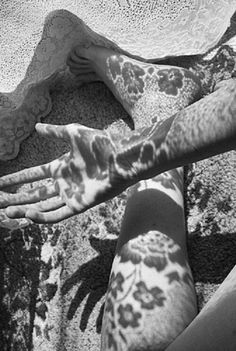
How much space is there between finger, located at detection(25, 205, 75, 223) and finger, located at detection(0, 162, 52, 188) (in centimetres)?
6

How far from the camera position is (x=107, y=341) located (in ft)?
2.78

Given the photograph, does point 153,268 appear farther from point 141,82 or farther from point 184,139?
point 141,82

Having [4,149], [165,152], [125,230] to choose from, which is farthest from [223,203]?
[4,149]

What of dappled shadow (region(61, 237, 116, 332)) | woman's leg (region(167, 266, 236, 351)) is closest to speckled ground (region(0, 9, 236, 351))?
dappled shadow (region(61, 237, 116, 332))

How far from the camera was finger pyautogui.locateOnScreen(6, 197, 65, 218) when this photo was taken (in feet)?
2.72

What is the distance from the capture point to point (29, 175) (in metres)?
0.87

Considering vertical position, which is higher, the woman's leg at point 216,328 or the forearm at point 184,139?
the forearm at point 184,139

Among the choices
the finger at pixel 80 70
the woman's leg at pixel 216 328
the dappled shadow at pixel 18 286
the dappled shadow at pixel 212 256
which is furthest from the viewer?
the finger at pixel 80 70

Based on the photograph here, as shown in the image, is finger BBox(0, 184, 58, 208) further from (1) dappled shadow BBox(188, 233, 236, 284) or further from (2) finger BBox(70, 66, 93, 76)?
(2) finger BBox(70, 66, 93, 76)

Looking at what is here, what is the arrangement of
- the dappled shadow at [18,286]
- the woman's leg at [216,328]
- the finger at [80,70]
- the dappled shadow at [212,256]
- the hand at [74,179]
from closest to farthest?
1. the woman's leg at [216,328]
2. the hand at [74,179]
3. the dappled shadow at [212,256]
4. the dappled shadow at [18,286]
5. the finger at [80,70]

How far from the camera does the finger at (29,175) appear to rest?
33.6 inches

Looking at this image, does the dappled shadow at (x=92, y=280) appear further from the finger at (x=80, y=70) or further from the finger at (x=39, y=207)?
the finger at (x=80, y=70)

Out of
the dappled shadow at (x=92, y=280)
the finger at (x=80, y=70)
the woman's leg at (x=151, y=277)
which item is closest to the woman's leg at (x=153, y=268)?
the woman's leg at (x=151, y=277)

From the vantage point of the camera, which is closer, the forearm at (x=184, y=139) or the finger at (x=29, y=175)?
the forearm at (x=184, y=139)
